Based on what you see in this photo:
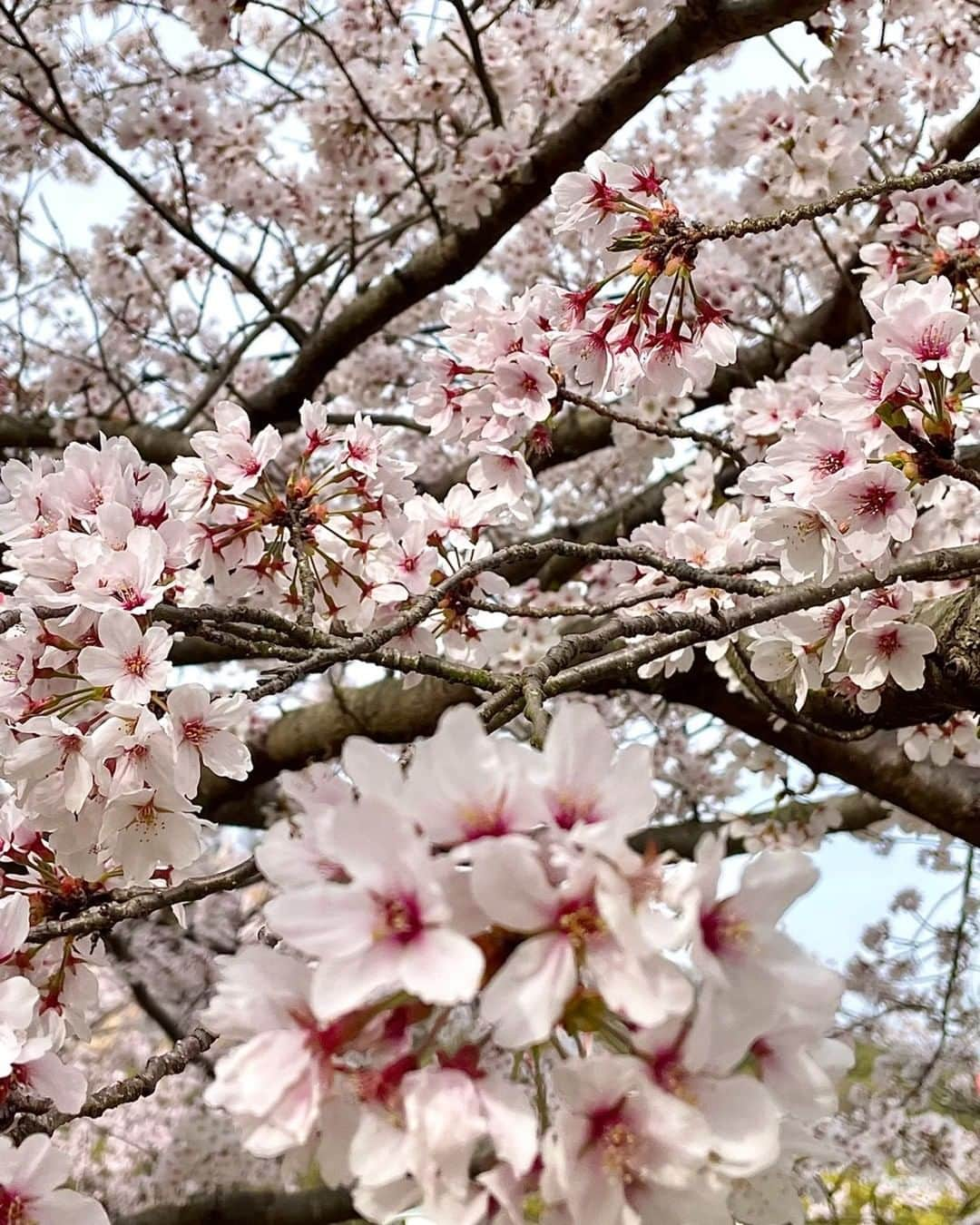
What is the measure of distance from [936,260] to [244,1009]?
6.19ft

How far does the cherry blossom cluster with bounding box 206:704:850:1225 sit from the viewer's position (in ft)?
1.87

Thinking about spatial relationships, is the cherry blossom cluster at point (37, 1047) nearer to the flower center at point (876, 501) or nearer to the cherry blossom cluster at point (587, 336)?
the cherry blossom cluster at point (587, 336)

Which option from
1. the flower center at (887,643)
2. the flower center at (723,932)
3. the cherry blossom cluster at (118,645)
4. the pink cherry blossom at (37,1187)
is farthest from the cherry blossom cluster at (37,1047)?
the flower center at (887,643)

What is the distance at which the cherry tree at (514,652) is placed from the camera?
0.59 metres

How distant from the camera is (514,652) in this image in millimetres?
3064

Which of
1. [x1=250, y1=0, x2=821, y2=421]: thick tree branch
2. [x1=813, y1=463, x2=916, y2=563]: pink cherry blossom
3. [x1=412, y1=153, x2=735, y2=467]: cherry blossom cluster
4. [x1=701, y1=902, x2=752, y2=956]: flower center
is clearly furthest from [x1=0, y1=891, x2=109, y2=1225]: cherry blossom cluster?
[x1=250, y1=0, x2=821, y2=421]: thick tree branch

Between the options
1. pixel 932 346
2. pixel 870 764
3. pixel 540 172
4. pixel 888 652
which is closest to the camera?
pixel 932 346

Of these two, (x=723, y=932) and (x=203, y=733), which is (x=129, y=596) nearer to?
(x=203, y=733)

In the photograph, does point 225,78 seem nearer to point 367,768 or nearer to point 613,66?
point 613,66

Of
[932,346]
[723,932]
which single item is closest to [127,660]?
[723,932]

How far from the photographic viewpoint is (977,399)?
4.43ft

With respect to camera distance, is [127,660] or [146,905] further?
[127,660]

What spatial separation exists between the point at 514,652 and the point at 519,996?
2496mm

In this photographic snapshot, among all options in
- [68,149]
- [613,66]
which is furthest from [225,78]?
[613,66]
